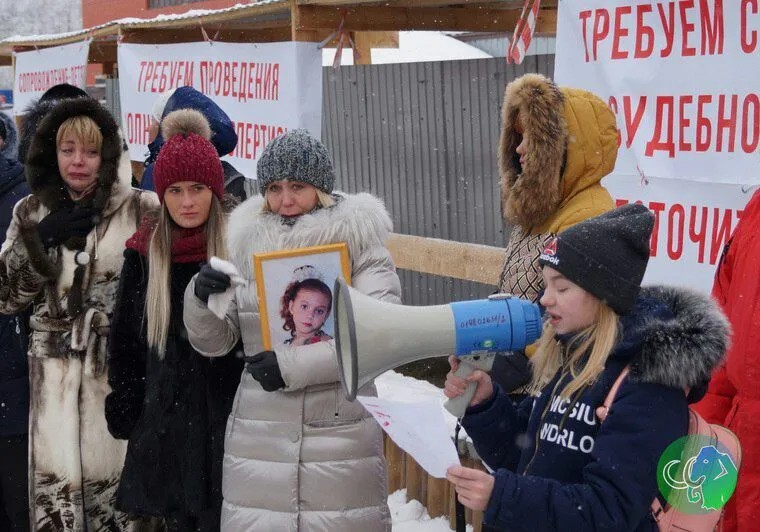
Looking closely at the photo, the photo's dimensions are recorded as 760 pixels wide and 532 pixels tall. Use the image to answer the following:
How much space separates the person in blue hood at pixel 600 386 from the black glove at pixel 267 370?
809mm

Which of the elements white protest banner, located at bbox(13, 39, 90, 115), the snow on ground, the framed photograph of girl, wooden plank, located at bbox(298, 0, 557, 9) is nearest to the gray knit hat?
the framed photograph of girl

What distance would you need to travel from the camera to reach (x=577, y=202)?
298 cm

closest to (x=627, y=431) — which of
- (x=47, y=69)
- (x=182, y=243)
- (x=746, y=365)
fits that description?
(x=746, y=365)

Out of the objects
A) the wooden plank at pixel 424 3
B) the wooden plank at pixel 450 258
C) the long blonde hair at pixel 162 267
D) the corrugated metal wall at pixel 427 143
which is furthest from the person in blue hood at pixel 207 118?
the corrugated metal wall at pixel 427 143

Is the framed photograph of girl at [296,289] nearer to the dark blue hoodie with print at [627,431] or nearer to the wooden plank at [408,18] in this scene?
the dark blue hoodie with print at [627,431]

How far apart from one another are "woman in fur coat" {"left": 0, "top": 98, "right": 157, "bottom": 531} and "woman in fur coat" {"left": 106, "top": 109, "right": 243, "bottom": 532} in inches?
15.3

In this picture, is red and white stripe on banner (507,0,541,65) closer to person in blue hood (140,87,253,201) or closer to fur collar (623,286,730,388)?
person in blue hood (140,87,253,201)

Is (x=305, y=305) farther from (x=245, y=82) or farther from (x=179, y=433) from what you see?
(x=245, y=82)

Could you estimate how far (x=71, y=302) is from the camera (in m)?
3.83

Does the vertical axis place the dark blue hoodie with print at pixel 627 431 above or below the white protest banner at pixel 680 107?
below

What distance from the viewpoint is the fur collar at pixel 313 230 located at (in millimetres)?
3170

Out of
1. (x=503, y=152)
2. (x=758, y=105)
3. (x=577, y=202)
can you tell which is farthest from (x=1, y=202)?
(x=758, y=105)

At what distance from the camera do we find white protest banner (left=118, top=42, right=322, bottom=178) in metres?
6.01

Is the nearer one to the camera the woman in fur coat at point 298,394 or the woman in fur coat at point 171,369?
the woman in fur coat at point 298,394
